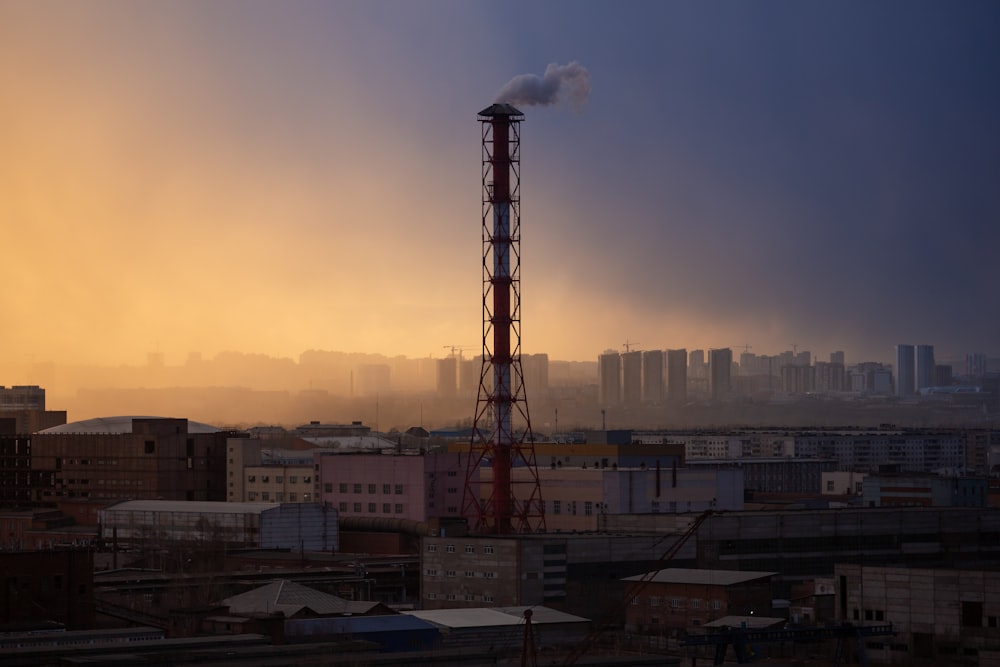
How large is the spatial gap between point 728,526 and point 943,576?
783cm

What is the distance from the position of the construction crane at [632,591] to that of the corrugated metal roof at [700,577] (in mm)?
137

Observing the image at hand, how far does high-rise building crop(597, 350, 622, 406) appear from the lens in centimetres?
13162

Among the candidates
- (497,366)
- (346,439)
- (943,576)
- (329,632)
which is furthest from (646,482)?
(346,439)

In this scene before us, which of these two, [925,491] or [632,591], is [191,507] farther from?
[925,491]

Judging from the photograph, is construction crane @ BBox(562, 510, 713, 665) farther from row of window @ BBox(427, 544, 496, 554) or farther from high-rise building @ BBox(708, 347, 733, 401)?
high-rise building @ BBox(708, 347, 733, 401)

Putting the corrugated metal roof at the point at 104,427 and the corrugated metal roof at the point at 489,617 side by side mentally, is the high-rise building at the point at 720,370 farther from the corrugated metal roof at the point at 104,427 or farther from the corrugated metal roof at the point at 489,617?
the corrugated metal roof at the point at 489,617

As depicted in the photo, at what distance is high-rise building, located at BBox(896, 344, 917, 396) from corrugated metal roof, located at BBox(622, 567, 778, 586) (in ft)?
448

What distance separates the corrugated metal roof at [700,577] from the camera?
1205 inches

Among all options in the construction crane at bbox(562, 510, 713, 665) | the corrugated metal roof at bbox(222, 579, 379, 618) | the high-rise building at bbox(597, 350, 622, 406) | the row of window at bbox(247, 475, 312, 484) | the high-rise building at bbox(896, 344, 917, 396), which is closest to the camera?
the construction crane at bbox(562, 510, 713, 665)

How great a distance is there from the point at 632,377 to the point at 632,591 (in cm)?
10279

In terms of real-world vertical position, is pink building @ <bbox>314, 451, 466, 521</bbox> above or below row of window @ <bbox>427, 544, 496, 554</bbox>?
above

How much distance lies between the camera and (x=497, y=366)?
3856 centimetres

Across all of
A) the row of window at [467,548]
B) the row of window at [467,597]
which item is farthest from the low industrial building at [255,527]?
the row of window at [467,597]

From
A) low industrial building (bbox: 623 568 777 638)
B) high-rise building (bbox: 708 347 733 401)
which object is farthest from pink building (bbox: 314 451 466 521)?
high-rise building (bbox: 708 347 733 401)
